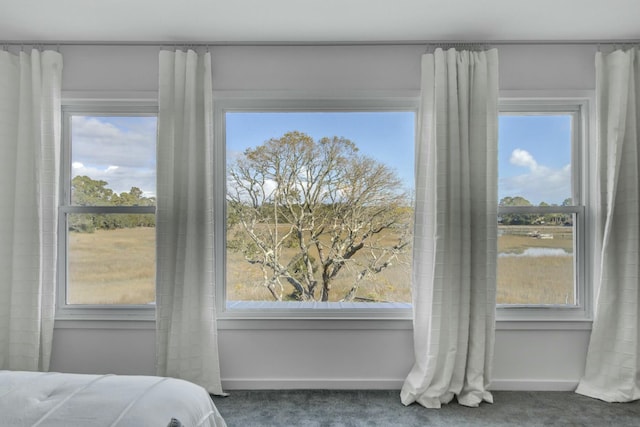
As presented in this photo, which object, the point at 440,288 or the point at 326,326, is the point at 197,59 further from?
the point at 440,288

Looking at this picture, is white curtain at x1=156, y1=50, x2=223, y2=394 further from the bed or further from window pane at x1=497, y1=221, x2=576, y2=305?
window pane at x1=497, y1=221, x2=576, y2=305

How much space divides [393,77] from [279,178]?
1088 mm

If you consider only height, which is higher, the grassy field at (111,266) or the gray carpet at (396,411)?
the grassy field at (111,266)

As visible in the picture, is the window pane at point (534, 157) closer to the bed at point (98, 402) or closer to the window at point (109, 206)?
the bed at point (98, 402)

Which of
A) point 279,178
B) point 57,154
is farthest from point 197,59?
point 57,154

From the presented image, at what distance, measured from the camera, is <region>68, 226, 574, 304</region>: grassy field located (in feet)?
9.36

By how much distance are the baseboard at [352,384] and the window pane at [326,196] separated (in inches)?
22.4

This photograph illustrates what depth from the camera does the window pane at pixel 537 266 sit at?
285cm

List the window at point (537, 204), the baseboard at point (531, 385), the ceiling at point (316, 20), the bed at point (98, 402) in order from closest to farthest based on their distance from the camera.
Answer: the bed at point (98, 402), the ceiling at point (316, 20), the baseboard at point (531, 385), the window at point (537, 204)

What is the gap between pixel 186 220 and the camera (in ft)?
8.64

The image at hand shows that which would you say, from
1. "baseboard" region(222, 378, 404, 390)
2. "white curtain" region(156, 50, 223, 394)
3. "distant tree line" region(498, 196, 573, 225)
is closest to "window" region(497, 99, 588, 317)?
"distant tree line" region(498, 196, 573, 225)

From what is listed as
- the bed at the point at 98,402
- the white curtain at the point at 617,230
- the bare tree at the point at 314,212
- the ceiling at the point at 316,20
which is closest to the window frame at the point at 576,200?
the white curtain at the point at 617,230

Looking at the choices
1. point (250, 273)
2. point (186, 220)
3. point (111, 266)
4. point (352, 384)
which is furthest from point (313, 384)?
point (111, 266)

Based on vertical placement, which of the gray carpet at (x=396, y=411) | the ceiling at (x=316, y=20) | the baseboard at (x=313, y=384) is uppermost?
the ceiling at (x=316, y=20)
